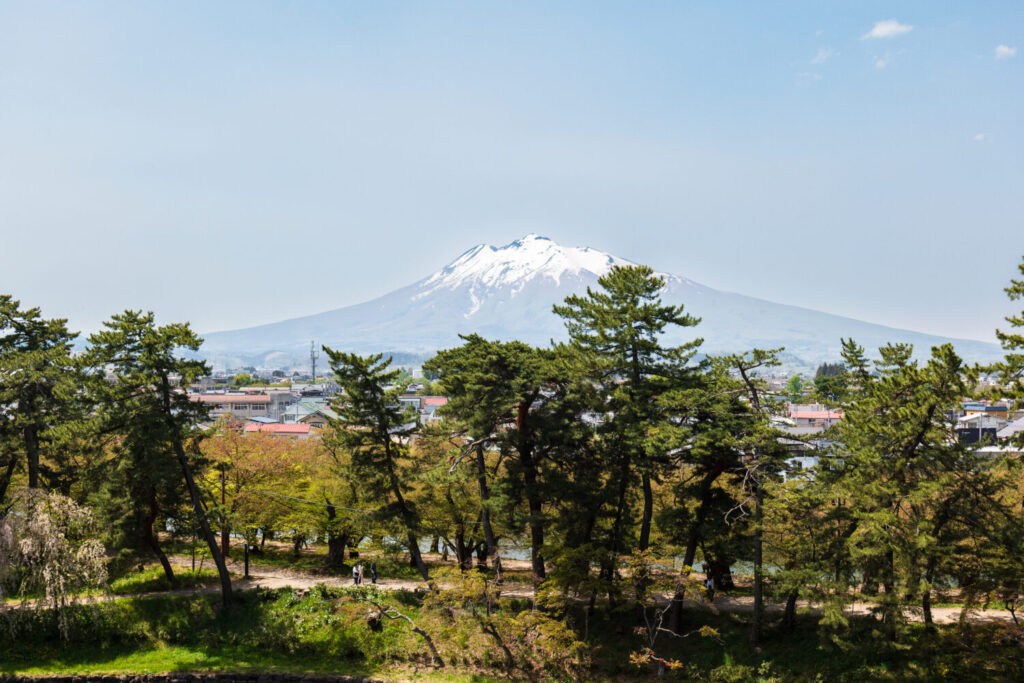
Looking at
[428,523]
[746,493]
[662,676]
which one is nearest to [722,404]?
[746,493]

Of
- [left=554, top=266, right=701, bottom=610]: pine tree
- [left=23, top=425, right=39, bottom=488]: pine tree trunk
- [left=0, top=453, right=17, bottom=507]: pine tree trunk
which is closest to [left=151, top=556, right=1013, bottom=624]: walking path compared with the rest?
[left=554, top=266, right=701, bottom=610]: pine tree

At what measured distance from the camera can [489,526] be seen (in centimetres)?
2397

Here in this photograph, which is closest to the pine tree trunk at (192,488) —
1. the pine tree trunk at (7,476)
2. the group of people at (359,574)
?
the group of people at (359,574)

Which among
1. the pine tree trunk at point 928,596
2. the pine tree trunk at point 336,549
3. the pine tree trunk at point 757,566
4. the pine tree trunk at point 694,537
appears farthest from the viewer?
the pine tree trunk at point 336,549

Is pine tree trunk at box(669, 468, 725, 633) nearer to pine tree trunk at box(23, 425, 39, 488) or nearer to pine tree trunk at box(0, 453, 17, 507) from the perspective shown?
pine tree trunk at box(23, 425, 39, 488)

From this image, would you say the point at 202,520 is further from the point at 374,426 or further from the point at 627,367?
the point at 627,367

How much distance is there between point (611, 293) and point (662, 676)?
39.1ft

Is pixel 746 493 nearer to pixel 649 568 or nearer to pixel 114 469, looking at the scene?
pixel 649 568

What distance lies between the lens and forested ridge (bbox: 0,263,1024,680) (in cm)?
1658

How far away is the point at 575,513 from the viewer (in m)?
21.8

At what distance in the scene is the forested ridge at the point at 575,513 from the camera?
54.4 ft

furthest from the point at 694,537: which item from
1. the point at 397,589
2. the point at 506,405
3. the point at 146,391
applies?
the point at 146,391

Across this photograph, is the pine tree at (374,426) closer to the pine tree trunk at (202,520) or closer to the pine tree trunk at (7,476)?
the pine tree trunk at (202,520)

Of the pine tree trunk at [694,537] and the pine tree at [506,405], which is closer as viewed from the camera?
the pine tree trunk at [694,537]
